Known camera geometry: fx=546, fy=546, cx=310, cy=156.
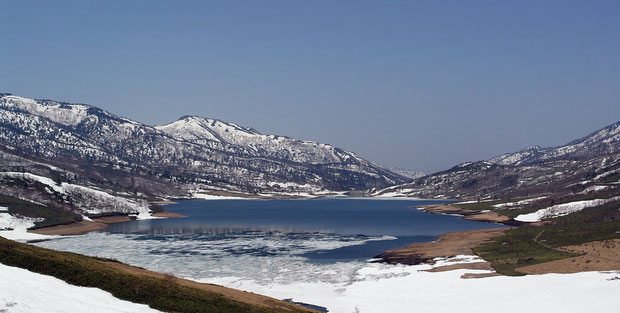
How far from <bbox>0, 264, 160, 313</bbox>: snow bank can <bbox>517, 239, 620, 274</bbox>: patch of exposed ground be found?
235 feet

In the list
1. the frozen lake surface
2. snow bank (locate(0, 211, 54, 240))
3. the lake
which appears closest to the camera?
the frozen lake surface

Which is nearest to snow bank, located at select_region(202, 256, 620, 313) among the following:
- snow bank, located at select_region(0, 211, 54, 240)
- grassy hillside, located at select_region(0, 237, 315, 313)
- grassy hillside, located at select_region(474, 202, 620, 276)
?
grassy hillside, located at select_region(474, 202, 620, 276)

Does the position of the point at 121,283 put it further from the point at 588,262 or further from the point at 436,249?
the point at 436,249

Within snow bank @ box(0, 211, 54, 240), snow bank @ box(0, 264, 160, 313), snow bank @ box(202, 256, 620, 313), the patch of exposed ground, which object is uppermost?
snow bank @ box(0, 211, 54, 240)

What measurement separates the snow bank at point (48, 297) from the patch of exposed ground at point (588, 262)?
235ft

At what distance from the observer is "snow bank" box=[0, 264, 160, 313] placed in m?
39.4

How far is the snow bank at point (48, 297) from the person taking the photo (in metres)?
39.4

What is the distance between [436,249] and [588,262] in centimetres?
3725

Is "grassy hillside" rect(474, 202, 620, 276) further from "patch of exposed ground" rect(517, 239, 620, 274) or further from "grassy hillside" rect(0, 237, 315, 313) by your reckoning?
"grassy hillside" rect(0, 237, 315, 313)

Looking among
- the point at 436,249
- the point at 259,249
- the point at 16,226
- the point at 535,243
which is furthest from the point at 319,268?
the point at 16,226

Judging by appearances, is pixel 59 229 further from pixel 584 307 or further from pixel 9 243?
pixel 584 307

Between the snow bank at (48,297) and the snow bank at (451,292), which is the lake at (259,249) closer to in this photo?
the snow bank at (451,292)

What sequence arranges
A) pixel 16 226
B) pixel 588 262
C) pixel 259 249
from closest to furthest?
pixel 588 262, pixel 259 249, pixel 16 226

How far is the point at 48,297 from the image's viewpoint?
41.7 m
